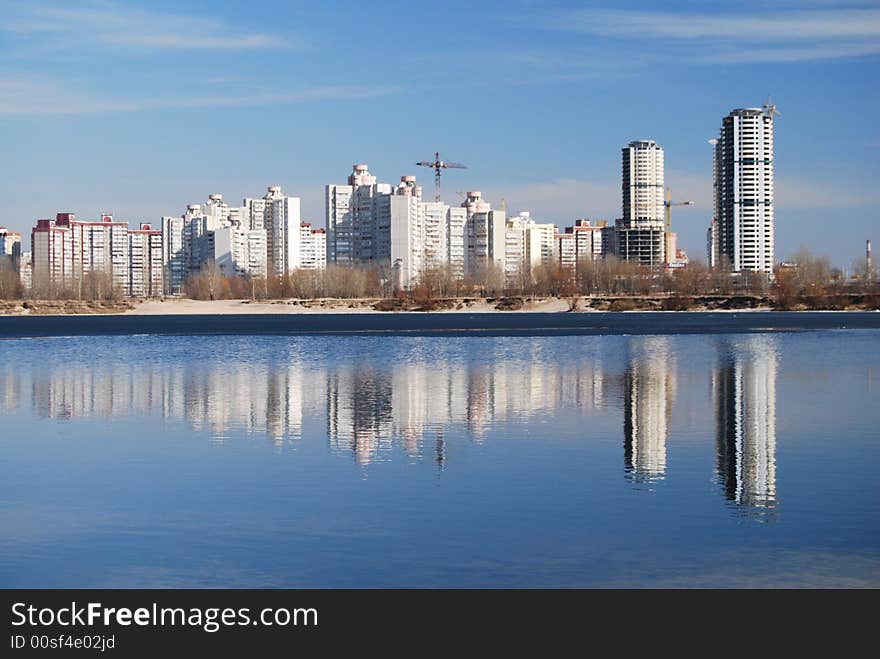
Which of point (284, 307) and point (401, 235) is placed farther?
point (401, 235)

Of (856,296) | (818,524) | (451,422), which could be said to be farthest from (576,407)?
(856,296)

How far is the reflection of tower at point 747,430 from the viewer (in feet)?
34.7

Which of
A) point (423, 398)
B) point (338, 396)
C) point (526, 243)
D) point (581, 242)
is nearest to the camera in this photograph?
point (423, 398)

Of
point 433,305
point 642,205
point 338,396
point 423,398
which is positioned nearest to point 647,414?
point 423,398

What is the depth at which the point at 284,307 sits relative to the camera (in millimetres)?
106500

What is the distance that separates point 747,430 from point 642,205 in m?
154

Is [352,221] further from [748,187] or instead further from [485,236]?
[748,187]

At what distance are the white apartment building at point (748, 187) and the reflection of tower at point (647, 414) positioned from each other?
120 m

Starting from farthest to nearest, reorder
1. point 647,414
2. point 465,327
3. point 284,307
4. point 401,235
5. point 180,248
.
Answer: point 180,248 → point 401,235 → point 284,307 → point 465,327 → point 647,414

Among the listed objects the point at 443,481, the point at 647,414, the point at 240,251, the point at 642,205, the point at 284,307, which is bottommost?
the point at 443,481

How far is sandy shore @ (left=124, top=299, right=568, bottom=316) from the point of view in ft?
339

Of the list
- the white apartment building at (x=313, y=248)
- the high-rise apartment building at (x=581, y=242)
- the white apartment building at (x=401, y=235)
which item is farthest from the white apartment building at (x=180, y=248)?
the high-rise apartment building at (x=581, y=242)
